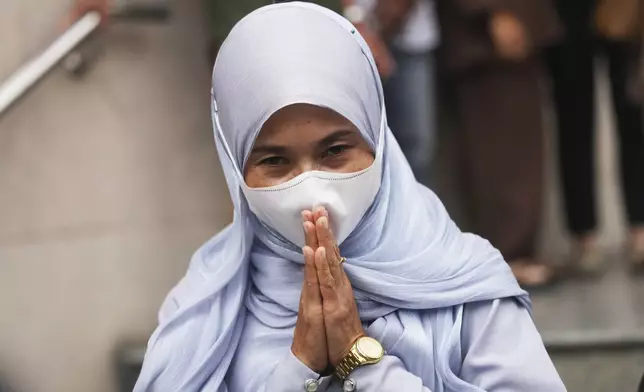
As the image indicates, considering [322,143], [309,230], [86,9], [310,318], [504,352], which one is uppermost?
[86,9]

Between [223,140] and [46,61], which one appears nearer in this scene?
[223,140]

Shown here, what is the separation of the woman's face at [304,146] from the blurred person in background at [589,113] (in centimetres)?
162

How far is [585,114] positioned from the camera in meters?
2.67

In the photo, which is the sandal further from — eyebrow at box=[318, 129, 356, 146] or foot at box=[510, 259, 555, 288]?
eyebrow at box=[318, 129, 356, 146]

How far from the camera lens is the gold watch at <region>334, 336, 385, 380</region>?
1143 mm

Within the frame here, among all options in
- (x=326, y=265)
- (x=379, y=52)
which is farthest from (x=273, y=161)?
(x=379, y=52)

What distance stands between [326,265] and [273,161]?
0.17m

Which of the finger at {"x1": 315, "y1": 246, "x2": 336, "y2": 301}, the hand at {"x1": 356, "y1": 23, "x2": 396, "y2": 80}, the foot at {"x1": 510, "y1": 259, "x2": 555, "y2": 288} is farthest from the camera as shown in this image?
the foot at {"x1": 510, "y1": 259, "x2": 555, "y2": 288}

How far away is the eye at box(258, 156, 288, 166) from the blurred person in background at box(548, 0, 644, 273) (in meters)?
1.66

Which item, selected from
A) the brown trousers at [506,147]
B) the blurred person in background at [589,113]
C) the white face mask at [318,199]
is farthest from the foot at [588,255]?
the white face mask at [318,199]

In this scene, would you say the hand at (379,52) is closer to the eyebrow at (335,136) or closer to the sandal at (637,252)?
the eyebrow at (335,136)

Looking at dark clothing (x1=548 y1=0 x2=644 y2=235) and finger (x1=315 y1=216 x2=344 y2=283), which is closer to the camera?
finger (x1=315 y1=216 x2=344 y2=283)

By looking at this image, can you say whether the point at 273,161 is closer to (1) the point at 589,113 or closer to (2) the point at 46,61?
(2) the point at 46,61

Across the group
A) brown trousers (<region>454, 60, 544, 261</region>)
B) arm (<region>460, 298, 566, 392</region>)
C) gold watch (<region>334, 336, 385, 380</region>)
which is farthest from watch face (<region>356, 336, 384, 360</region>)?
brown trousers (<region>454, 60, 544, 261</region>)
